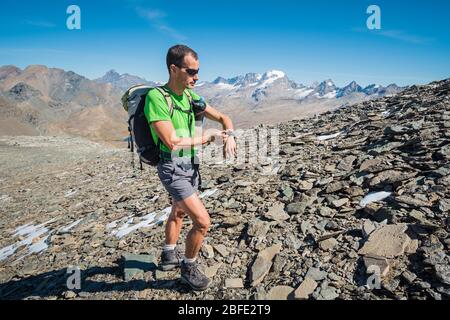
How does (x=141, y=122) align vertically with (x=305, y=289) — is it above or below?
above

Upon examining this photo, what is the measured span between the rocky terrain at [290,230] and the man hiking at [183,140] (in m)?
1.16

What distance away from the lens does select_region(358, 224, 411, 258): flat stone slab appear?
5.41 m

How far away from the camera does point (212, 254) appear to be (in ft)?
21.4

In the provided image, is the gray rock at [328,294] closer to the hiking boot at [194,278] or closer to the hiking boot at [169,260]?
A: the hiking boot at [194,278]

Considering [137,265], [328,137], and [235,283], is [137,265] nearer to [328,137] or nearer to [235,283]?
[235,283]

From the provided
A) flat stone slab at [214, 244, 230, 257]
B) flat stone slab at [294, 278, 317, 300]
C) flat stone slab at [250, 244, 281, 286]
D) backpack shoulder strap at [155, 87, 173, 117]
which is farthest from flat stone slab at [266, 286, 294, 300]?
backpack shoulder strap at [155, 87, 173, 117]

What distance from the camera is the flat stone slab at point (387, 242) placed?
541 centimetres

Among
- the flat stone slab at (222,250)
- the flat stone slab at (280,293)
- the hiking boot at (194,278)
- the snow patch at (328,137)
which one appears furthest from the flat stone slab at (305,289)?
the snow patch at (328,137)

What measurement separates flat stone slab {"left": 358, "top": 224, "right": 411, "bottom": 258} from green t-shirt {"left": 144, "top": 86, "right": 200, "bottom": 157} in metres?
3.44

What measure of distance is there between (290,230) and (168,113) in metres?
3.61

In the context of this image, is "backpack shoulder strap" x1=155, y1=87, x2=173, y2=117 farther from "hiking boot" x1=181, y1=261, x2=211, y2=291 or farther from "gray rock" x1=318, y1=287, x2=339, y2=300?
"gray rock" x1=318, y1=287, x2=339, y2=300

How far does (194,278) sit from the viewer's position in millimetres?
5465

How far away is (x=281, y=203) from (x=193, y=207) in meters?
3.50

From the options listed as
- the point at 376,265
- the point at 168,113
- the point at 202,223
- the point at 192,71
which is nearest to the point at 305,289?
the point at 376,265
